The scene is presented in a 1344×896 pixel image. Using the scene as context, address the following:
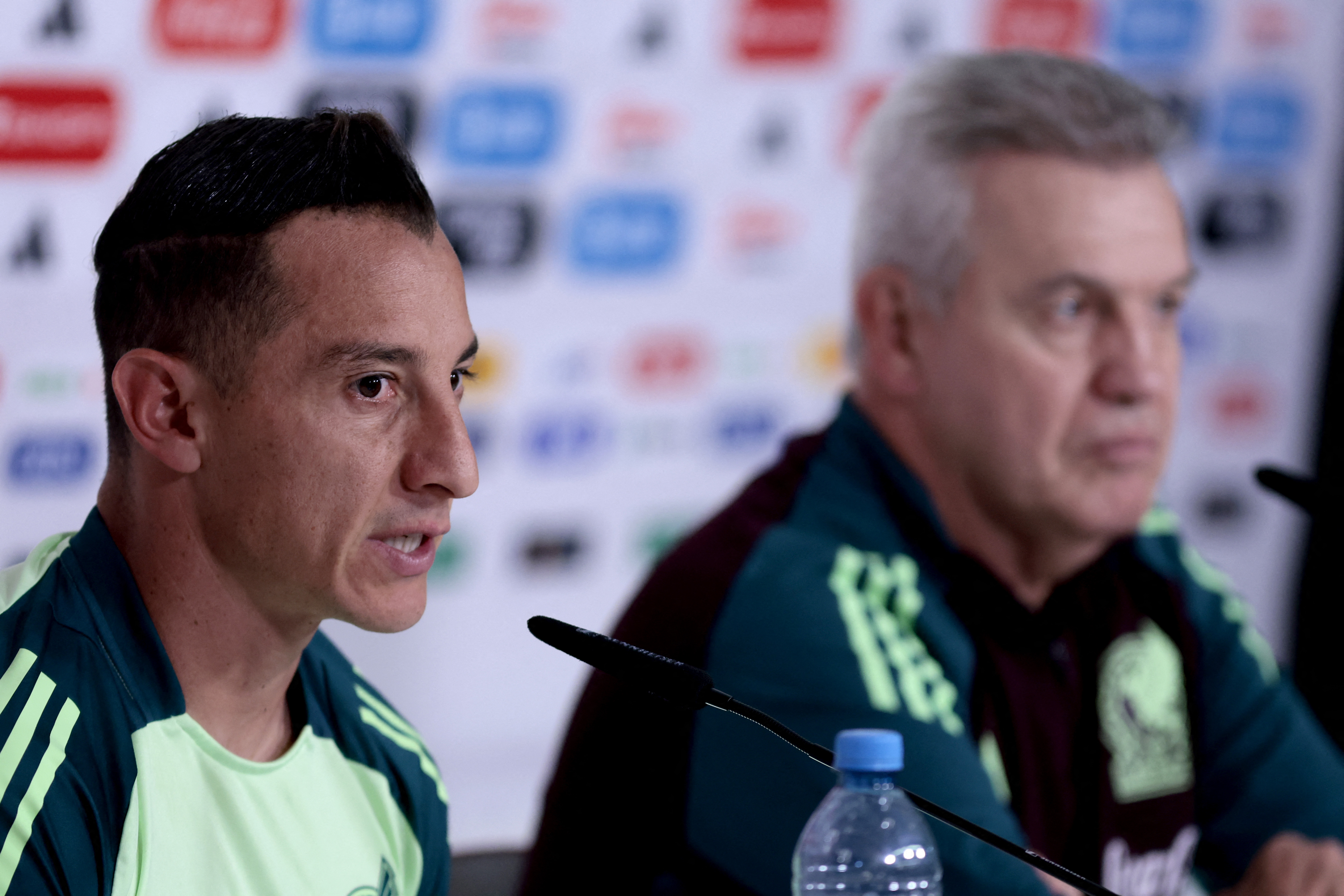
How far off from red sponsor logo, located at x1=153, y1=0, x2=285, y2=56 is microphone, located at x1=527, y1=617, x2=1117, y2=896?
133cm

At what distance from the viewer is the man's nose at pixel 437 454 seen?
38.2 inches

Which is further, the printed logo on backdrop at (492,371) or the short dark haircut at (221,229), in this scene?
the printed logo on backdrop at (492,371)

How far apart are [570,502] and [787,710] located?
3.24 ft

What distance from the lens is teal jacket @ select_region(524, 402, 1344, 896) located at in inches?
51.9

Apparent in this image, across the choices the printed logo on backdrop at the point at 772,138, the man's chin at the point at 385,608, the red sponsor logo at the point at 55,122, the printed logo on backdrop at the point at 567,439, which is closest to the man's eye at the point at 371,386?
the man's chin at the point at 385,608

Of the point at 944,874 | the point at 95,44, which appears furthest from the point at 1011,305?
the point at 95,44

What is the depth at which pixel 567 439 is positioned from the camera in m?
2.28

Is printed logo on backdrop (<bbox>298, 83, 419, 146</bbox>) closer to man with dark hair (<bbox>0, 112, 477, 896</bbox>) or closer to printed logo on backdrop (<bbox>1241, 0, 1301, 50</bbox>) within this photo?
man with dark hair (<bbox>0, 112, 477, 896</bbox>)

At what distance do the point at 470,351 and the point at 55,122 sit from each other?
Answer: 1186 millimetres

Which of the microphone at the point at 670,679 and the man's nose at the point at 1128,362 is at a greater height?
the man's nose at the point at 1128,362

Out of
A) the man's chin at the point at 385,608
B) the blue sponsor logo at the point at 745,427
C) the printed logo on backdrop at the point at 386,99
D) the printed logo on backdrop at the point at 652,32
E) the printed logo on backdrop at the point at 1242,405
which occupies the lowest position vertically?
the printed logo on backdrop at the point at 1242,405

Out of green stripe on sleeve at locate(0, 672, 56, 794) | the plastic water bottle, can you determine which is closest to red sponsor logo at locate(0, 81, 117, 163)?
green stripe on sleeve at locate(0, 672, 56, 794)

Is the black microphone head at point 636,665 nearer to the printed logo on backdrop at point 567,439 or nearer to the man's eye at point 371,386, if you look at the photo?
the man's eye at point 371,386

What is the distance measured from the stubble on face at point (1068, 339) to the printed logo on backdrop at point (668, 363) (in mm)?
853
